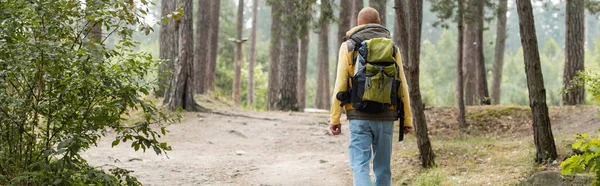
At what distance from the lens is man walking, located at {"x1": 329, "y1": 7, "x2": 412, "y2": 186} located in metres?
5.65

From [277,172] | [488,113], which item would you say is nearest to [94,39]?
[277,172]

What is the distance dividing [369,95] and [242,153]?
7.23 m

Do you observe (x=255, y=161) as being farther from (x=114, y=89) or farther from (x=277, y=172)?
(x=114, y=89)

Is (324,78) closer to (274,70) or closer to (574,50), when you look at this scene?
(274,70)

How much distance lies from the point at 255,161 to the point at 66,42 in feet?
19.6

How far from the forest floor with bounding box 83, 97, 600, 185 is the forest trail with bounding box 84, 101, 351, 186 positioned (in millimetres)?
15

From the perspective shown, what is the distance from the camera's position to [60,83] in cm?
569

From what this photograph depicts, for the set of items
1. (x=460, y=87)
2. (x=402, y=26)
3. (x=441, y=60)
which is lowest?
(x=460, y=87)

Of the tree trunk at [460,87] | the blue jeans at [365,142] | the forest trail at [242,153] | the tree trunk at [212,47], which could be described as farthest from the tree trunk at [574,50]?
the tree trunk at [212,47]

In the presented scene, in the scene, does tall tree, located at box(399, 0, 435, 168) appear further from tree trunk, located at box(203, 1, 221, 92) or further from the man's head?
tree trunk, located at box(203, 1, 221, 92)

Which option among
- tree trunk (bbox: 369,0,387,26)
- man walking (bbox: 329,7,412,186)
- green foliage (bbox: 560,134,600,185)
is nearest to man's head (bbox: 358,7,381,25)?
man walking (bbox: 329,7,412,186)

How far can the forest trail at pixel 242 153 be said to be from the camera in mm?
9266

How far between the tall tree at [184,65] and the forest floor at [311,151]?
531 millimetres

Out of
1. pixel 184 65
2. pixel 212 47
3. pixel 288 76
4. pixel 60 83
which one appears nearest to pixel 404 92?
pixel 60 83
